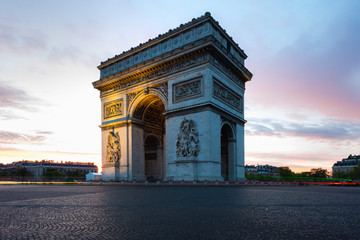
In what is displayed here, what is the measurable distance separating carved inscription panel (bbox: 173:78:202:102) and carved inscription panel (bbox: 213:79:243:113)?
4.65 ft

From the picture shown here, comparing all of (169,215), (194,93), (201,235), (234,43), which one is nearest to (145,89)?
(194,93)

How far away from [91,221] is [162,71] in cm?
2248

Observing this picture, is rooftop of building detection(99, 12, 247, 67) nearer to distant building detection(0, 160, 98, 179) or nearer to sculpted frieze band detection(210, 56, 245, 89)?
sculpted frieze band detection(210, 56, 245, 89)

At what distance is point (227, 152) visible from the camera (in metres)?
27.6

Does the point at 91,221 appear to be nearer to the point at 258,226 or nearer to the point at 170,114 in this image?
the point at 258,226

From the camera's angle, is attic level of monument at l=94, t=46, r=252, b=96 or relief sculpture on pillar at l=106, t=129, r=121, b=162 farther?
relief sculpture on pillar at l=106, t=129, r=121, b=162

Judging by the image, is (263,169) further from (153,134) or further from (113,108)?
(113,108)

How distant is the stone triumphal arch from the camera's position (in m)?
23.3

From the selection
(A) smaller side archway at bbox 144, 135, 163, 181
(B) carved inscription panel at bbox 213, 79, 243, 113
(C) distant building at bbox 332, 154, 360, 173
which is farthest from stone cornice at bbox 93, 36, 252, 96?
(C) distant building at bbox 332, 154, 360, 173

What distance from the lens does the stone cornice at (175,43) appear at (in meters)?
24.2

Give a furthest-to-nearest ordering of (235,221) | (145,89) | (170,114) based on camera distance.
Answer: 1. (145,89)
2. (170,114)
3. (235,221)

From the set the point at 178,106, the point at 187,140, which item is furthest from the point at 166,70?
the point at 187,140

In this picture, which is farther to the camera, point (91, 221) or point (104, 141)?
point (104, 141)

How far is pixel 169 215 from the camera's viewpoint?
5973 millimetres
